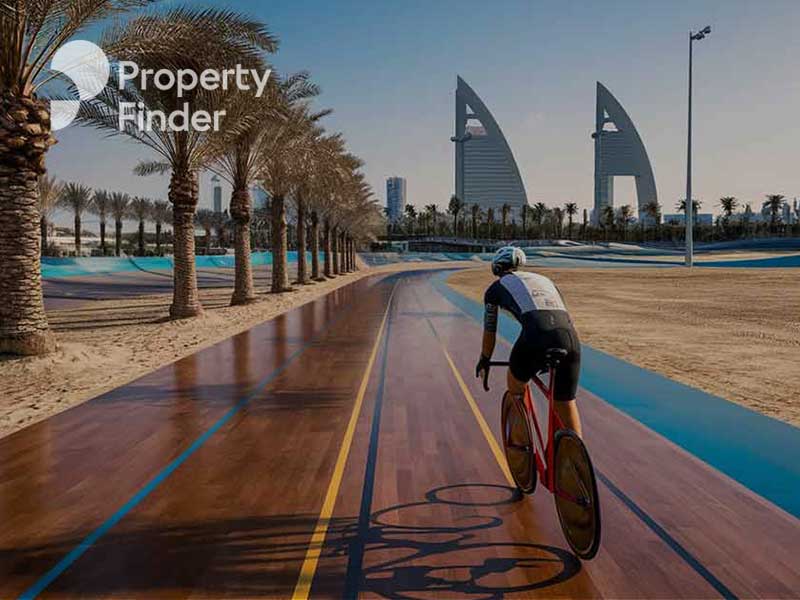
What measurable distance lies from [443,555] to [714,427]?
14.7 feet

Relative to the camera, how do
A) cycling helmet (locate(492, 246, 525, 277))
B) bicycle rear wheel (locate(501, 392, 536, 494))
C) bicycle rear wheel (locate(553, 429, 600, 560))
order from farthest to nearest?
bicycle rear wheel (locate(501, 392, 536, 494)) < cycling helmet (locate(492, 246, 525, 277)) < bicycle rear wheel (locate(553, 429, 600, 560))

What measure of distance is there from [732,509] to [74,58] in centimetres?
1426

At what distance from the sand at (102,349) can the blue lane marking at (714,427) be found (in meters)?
7.85

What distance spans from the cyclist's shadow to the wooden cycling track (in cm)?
1

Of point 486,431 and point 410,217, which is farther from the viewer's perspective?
point 410,217

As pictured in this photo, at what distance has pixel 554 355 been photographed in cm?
409

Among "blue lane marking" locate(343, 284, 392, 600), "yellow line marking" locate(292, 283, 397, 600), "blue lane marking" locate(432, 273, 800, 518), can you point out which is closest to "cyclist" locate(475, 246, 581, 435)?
"blue lane marking" locate(343, 284, 392, 600)

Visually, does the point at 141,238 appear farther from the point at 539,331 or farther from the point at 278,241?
the point at 539,331

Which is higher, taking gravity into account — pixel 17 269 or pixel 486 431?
pixel 17 269

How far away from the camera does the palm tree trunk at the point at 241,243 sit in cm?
2295

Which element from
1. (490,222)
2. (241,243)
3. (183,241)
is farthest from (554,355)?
(490,222)

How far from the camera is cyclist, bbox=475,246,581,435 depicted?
13.5 ft

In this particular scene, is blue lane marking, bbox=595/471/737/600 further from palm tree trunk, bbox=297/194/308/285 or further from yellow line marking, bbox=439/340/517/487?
palm tree trunk, bbox=297/194/308/285

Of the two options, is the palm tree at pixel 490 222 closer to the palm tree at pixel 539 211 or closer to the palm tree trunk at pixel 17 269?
the palm tree at pixel 539 211
